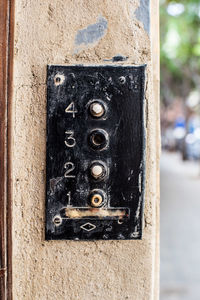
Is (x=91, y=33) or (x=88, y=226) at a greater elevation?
(x=91, y=33)

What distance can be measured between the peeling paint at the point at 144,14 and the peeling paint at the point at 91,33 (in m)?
0.09

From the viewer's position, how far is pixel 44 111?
105cm

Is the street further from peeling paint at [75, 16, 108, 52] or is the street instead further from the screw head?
peeling paint at [75, 16, 108, 52]

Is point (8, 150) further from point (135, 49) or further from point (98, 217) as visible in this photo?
point (135, 49)

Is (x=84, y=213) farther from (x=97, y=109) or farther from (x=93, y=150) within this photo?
(x=97, y=109)

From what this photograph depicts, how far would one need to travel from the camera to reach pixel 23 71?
3.43 ft

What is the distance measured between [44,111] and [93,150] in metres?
0.17

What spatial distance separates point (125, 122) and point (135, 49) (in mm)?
203

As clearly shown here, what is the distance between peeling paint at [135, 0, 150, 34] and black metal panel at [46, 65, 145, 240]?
0.43 feet

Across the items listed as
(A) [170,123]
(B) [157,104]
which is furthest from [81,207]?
(A) [170,123]

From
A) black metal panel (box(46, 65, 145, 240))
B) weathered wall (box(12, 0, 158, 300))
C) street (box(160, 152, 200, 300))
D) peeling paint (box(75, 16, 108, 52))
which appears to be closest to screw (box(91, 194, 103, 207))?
black metal panel (box(46, 65, 145, 240))

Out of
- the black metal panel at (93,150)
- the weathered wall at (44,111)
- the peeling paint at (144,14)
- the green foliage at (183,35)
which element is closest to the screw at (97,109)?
the black metal panel at (93,150)

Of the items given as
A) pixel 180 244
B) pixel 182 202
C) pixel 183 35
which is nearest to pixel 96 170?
pixel 180 244

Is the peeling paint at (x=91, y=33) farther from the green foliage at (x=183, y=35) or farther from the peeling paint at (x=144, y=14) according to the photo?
the green foliage at (x=183, y=35)
